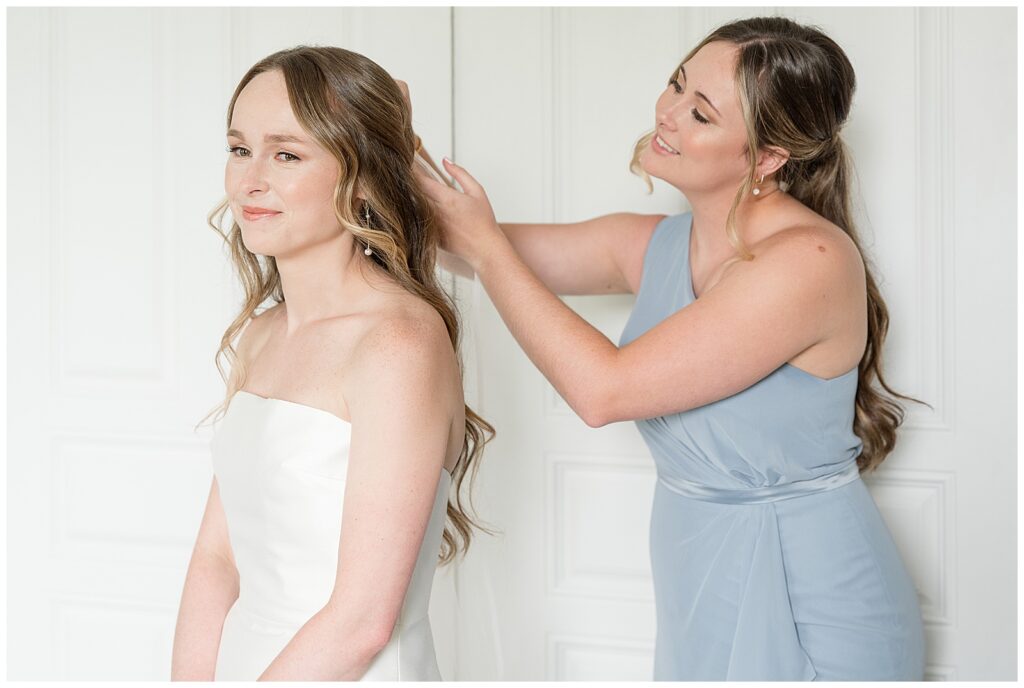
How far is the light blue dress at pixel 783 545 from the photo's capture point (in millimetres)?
1564

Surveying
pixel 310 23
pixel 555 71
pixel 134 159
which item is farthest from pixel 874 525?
pixel 134 159

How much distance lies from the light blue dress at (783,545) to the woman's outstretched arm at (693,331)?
5 centimetres

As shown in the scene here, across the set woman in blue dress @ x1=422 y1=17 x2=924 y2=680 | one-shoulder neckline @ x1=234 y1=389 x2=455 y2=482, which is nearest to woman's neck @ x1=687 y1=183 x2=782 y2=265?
woman in blue dress @ x1=422 y1=17 x2=924 y2=680

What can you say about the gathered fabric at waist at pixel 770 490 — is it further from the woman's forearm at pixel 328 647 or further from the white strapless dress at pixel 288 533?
the woman's forearm at pixel 328 647

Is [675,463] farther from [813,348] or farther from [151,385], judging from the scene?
[151,385]

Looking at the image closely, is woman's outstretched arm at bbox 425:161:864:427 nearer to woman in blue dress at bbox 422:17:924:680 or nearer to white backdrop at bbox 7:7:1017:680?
woman in blue dress at bbox 422:17:924:680

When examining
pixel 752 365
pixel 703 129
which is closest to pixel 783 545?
pixel 752 365

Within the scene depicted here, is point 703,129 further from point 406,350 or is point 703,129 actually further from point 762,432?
point 406,350

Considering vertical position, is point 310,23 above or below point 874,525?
above

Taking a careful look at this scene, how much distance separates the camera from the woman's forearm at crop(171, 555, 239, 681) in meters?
1.45

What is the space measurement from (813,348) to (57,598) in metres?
1.87

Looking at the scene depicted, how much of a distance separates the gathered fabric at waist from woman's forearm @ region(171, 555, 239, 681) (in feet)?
2.64

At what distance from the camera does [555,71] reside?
210cm

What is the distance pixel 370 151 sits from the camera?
4.31ft
